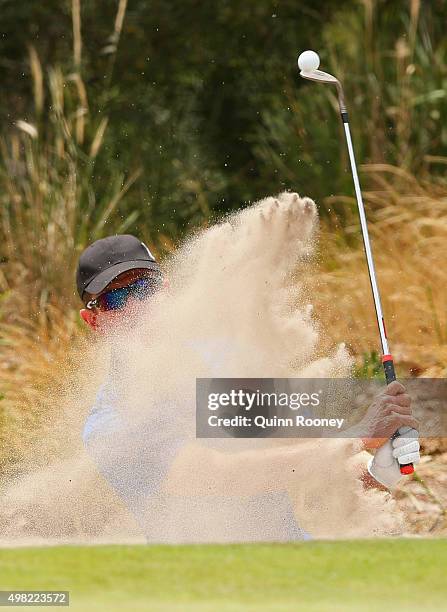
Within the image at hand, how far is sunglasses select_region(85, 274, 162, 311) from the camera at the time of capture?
517 centimetres

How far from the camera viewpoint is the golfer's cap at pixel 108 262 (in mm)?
5160

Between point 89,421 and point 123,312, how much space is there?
60 centimetres

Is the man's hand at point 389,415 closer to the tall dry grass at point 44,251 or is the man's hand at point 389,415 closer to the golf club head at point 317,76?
the golf club head at point 317,76

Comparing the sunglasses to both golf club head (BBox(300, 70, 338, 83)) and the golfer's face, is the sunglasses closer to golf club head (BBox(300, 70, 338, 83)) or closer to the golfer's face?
the golfer's face

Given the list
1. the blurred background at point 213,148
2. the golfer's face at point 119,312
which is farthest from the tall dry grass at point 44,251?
the golfer's face at point 119,312

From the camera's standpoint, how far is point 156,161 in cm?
1298

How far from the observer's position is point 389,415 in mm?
4199

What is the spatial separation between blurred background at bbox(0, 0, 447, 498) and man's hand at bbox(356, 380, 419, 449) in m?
3.12

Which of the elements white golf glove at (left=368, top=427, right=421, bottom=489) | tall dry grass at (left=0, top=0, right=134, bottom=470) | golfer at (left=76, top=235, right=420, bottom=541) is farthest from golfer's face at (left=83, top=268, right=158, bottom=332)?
tall dry grass at (left=0, top=0, right=134, bottom=470)

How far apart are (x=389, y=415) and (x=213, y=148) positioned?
34.1 ft

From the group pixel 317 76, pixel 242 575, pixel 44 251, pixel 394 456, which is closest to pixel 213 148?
pixel 44 251

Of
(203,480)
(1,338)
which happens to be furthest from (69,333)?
(203,480)

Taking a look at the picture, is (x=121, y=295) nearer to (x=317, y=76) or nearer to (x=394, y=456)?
(x=317, y=76)

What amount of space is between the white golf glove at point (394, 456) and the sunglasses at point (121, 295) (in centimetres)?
123
